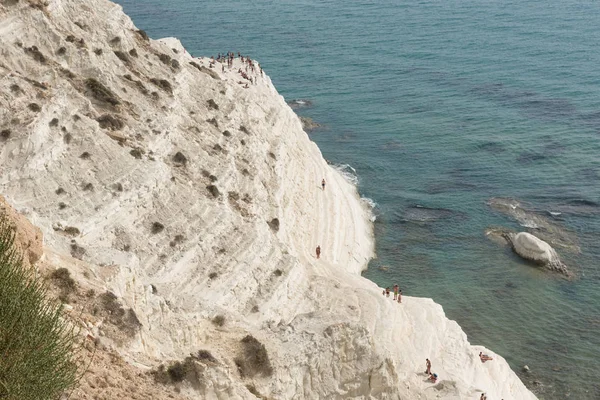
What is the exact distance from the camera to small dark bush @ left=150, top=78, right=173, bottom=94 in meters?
45.5

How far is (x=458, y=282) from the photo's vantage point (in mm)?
47656

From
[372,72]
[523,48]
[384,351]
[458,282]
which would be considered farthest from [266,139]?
[523,48]

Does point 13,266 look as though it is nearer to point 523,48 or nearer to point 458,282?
point 458,282

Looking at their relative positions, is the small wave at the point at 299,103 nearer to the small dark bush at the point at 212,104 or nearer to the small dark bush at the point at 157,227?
the small dark bush at the point at 212,104

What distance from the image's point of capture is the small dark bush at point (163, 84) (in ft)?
149

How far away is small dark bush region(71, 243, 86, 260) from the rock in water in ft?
119

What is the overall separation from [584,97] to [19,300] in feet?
265

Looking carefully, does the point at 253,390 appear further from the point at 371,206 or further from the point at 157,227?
the point at 371,206

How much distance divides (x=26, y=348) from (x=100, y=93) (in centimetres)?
3016

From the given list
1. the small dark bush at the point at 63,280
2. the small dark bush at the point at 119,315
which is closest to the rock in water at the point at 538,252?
the small dark bush at the point at 119,315

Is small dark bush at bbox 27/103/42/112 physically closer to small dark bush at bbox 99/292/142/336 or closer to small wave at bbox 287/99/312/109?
small dark bush at bbox 99/292/142/336

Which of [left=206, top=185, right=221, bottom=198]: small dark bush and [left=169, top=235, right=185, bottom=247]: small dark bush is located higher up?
[left=206, top=185, right=221, bottom=198]: small dark bush

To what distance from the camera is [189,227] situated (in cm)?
3381

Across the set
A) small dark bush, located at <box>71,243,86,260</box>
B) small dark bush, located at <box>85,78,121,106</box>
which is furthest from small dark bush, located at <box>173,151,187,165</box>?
small dark bush, located at <box>71,243,86,260</box>
